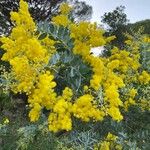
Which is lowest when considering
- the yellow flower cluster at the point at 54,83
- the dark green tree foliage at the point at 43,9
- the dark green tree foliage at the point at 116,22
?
the yellow flower cluster at the point at 54,83

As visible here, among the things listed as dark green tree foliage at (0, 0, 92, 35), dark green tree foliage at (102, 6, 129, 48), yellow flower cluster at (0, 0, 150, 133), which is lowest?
yellow flower cluster at (0, 0, 150, 133)

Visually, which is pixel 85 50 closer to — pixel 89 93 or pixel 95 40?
pixel 95 40

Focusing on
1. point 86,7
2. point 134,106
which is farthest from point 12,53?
point 86,7

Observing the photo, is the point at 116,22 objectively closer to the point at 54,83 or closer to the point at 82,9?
the point at 82,9

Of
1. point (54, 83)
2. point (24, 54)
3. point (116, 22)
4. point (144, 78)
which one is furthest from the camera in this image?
point (116, 22)

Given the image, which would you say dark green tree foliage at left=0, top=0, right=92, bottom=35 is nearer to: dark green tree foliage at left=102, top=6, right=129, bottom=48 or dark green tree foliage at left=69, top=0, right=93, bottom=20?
dark green tree foliage at left=69, top=0, right=93, bottom=20

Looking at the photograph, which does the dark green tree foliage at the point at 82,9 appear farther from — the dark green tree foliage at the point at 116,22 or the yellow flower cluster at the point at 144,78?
the yellow flower cluster at the point at 144,78

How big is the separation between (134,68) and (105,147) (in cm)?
164

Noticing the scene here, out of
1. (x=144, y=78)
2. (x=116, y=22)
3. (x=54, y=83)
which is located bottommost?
(x=54, y=83)

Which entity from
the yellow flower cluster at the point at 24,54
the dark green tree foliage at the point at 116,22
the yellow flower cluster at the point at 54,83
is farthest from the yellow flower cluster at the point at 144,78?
the dark green tree foliage at the point at 116,22

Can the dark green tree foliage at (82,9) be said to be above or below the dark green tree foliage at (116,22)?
above

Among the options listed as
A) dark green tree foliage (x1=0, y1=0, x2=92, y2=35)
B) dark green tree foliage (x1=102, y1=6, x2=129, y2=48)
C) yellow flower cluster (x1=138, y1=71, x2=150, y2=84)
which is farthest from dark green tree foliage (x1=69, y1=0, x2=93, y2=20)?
yellow flower cluster (x1=138, y1=71, x2=150, y2=84)

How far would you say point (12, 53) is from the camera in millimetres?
5574

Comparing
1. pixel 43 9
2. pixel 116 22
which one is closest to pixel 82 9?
pixel 43 9
